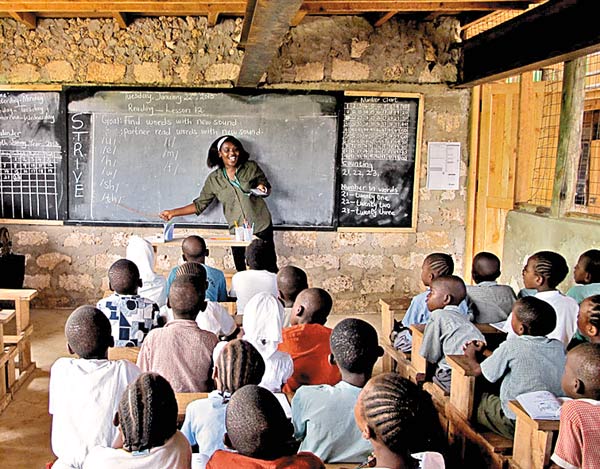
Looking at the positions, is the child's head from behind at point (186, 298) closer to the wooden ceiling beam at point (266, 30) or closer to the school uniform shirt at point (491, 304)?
the wooden ceiling beam at point (266, 30)

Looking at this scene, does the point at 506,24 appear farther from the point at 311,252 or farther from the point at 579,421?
the point at 579,421

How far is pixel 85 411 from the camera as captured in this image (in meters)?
2.07

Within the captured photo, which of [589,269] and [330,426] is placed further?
[589,269]

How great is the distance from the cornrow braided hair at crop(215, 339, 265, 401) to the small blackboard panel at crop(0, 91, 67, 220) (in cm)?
424

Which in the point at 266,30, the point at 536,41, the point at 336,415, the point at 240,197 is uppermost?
the point at 536,41

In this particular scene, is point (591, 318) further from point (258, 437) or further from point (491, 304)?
point (258, 437)

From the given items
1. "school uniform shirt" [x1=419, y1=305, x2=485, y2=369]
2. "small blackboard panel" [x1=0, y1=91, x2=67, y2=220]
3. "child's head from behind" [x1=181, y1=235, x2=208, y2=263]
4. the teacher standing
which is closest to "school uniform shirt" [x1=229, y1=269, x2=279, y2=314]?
"child's head from behind" [x1=181, y1=235, x2=208, y2=263]

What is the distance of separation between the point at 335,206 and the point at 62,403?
401cm

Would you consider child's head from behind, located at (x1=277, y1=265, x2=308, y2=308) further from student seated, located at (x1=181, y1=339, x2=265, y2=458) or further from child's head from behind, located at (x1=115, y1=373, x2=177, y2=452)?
child's head from behind, located at (x1=115, y1=373, x2=177, y2=452)

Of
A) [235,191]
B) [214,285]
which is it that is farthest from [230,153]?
[214,285]

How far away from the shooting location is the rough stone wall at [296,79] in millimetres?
5543

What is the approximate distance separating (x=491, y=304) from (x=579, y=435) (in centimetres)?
164

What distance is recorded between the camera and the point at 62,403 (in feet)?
6.86

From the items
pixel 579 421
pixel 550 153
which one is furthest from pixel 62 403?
pixel 550 153
